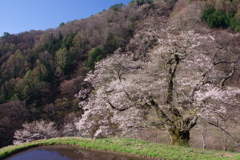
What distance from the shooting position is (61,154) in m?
7.55

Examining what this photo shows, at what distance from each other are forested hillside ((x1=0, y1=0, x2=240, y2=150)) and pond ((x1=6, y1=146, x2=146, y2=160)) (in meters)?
1.96

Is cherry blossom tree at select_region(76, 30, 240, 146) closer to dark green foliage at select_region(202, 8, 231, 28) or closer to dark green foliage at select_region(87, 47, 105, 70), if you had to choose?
dark green foliage at select_region(87, 47, 105, 70)

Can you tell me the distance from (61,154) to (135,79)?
4.97 metres

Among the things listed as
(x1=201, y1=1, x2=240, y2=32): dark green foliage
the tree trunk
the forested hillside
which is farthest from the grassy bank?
(x1=201, y1=1, x2=240, y2=32): dark green foliage

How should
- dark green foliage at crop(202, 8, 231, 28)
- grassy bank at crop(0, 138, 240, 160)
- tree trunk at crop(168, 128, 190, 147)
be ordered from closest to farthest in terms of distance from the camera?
1. grassy bank at crop(0, 138, 240, 160)
2. tree trunk at crop(168, 128, 190, 147)
3. dark green foliage at crop(202, 8, 231, 28)

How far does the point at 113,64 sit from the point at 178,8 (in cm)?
5475

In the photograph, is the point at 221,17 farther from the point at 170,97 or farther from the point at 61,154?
the point at 61,154

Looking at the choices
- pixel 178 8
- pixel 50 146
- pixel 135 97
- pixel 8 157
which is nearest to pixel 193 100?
pixel 135 97

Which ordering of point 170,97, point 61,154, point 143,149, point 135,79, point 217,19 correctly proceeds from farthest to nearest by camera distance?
1. point 217,19
2. point 135,79
3. point 170,97
4. point 61,154
5. point 143,149

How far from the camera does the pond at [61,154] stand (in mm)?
6887

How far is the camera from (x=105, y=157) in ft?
22.4

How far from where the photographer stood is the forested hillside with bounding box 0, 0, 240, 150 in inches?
335

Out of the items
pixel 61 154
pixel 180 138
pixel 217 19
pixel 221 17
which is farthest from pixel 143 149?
pixel 217 19

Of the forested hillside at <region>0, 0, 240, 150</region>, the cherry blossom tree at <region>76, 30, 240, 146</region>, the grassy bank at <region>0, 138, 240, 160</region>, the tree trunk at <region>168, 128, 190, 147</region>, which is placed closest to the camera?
the grassy bank at <region>0, 138, 240, 160</region>
